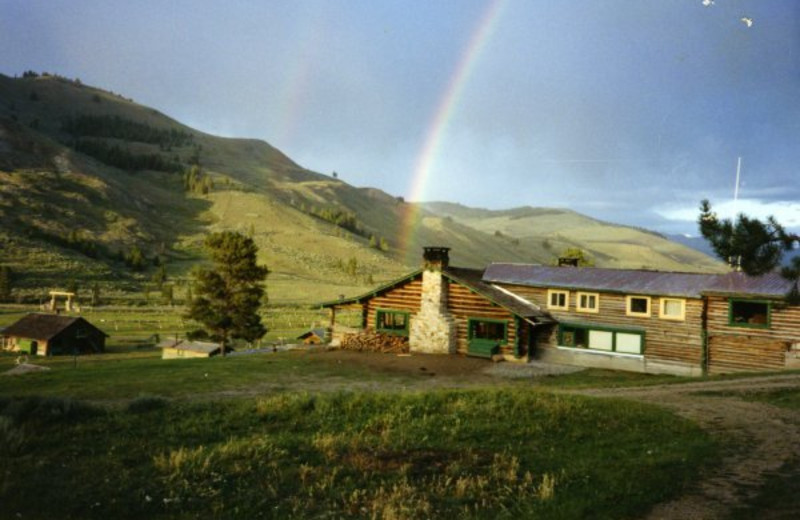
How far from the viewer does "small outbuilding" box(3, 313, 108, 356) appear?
59678 millimetres

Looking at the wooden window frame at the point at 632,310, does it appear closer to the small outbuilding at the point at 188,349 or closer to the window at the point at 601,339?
the window at the point at 601,339

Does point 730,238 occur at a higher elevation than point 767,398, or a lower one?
higher

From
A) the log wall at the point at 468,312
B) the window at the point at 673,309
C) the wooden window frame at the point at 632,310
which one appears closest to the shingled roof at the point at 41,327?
the log wall at the point at 468,312

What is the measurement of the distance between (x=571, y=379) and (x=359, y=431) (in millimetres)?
18542

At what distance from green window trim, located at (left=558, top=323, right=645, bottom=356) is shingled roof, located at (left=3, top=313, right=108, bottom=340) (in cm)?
5082

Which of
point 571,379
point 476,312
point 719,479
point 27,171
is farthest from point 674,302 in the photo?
point 27,171

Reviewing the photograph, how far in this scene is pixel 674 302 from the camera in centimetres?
3462

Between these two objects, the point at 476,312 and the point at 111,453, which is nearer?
the point at 111,453

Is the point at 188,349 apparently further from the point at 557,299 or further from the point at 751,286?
the point at 751,286

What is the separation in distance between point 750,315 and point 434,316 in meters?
18.9

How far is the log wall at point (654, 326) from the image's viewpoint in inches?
1331

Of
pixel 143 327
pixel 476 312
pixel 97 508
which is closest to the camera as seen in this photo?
pixel 97 508

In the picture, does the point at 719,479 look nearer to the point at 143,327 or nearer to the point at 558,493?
the point at 558,493

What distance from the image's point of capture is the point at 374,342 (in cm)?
3928
